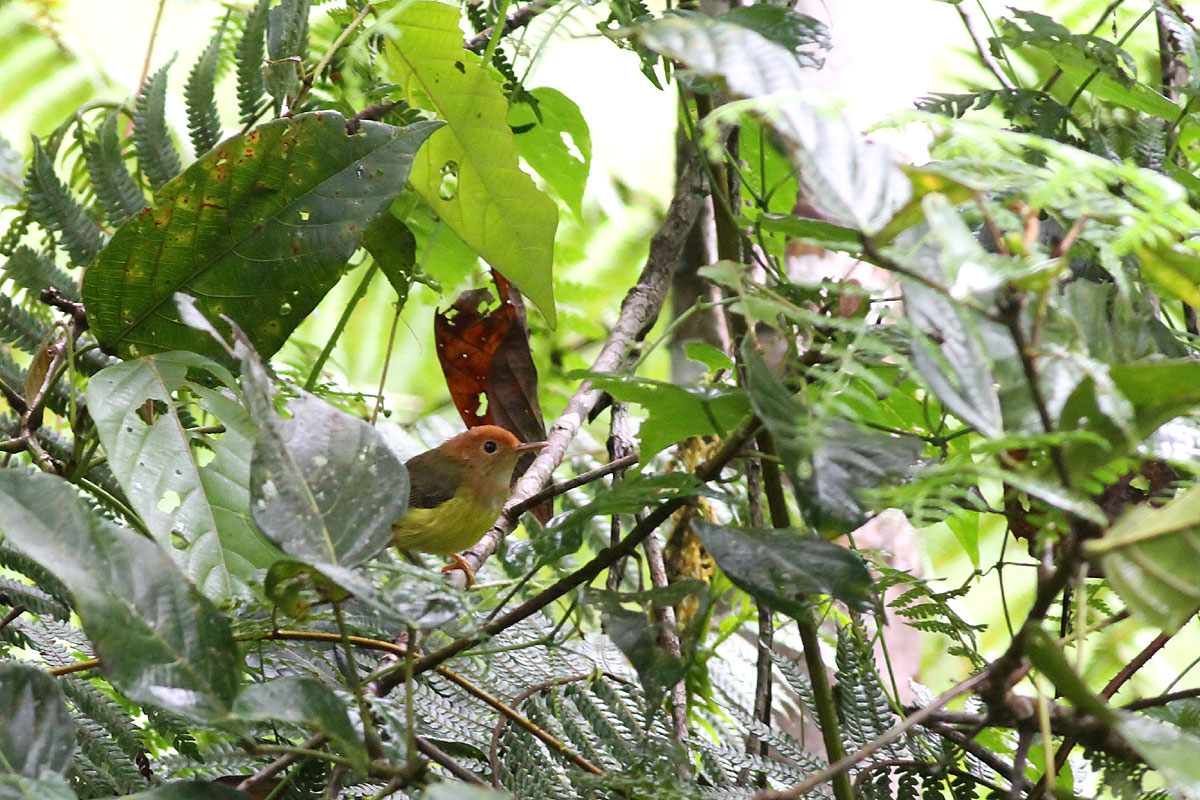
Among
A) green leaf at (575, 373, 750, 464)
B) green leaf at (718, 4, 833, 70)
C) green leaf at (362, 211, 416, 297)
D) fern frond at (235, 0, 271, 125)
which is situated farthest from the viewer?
fern frond at (235, 0, 271, 125)

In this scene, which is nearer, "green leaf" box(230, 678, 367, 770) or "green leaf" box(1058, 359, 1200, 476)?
"green leaf" box(1058, 359, 1200, 476)

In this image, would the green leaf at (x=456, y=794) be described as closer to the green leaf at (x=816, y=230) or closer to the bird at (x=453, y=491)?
the green leaf at (x=816, y=230)

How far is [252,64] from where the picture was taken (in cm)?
210

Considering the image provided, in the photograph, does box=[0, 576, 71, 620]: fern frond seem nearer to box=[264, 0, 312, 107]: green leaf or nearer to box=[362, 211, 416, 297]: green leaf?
box=[362, 211, 416, 297]: green leaf

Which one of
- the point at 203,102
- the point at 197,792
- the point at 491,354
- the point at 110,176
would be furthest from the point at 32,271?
the point at 197,792

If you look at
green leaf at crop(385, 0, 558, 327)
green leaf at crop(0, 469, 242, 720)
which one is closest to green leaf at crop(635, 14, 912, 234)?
green leaf at crop(0, 469, 242, 720)

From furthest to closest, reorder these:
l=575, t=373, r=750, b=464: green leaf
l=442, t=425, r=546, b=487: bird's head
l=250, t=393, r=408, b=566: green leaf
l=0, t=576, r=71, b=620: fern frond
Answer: l=442, t=425, r=546, b=487: bird's head
l=0, t=576, r=71, b=620: fern frond
l=575, t=373, r=750, b=464: green leaf
l=250, t=393, r=408, b=566: green leaf

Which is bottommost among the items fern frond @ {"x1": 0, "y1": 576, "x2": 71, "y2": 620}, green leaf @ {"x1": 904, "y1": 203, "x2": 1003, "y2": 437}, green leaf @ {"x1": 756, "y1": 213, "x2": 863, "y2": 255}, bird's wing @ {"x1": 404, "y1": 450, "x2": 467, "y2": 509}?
bird's wing @ {"x1": 404, "y1": 450, "x2": 467, "y2": 509}

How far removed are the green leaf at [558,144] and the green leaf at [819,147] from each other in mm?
1581

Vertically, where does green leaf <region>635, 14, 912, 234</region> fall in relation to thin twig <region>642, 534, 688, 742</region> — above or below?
above

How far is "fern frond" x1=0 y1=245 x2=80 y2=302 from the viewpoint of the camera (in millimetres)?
2045

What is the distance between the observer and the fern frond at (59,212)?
2.04 m

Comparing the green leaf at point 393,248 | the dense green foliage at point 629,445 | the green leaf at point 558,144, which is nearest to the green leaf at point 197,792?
the dense green foliage at point 629,445

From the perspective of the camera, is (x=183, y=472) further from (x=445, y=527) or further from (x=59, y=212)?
(x=445, y=527)
